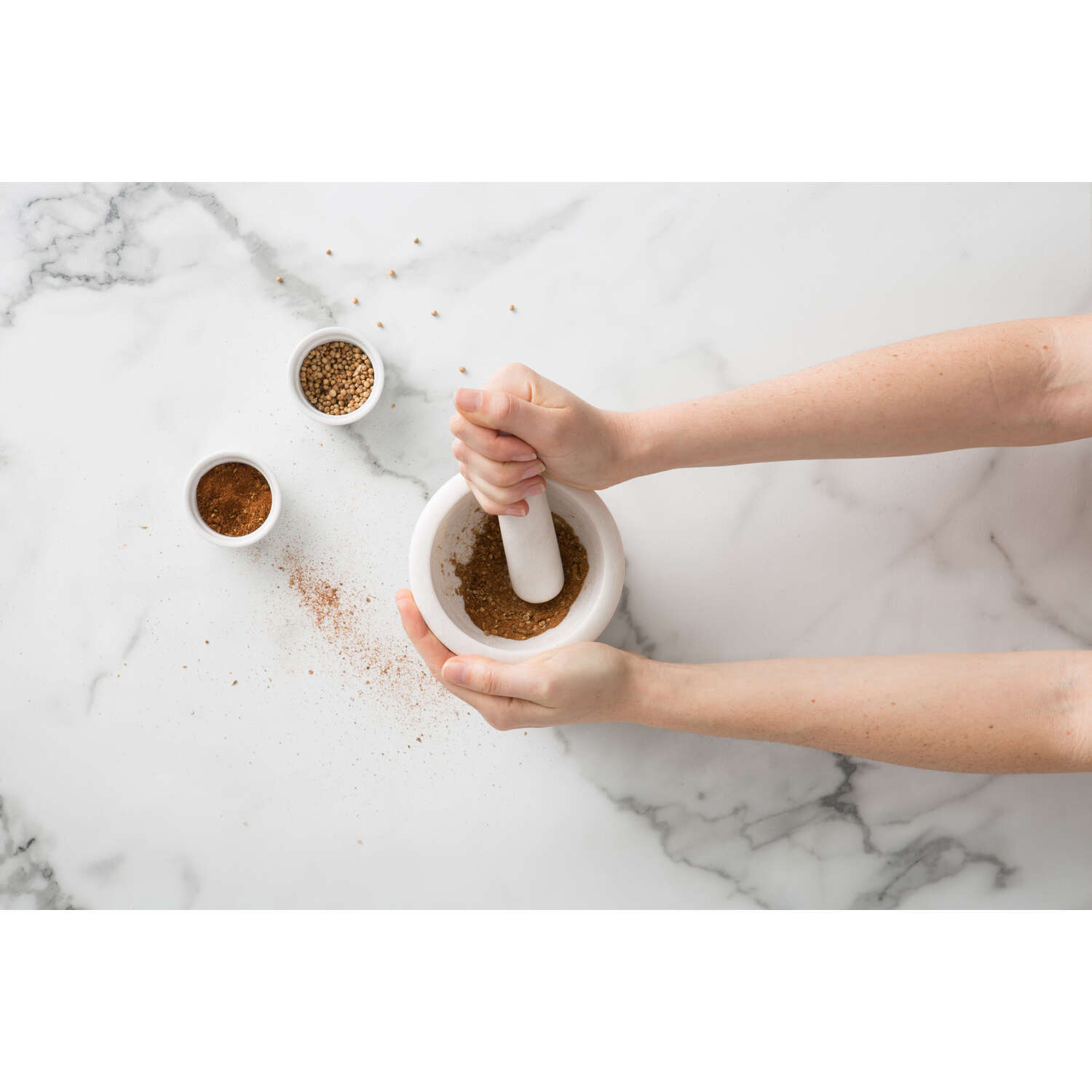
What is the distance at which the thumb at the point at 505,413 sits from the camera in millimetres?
1079

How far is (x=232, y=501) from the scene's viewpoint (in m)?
1.37

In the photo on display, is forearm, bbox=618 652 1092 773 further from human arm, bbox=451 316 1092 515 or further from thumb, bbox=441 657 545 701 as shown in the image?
human arm, bbox=451 316 1092 515

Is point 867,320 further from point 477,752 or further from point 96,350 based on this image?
point 96,350

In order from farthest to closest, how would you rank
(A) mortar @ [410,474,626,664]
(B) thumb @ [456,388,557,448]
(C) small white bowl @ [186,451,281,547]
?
(C) small white bowl @ [186,451,281,547], (A) mortar @ [410,474,626,664], (B) thumb @ [456,388,557,448]

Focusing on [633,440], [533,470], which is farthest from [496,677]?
[633,440]

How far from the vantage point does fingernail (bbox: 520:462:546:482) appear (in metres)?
1.13

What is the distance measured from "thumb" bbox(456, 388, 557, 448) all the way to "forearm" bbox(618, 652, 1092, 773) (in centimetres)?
39

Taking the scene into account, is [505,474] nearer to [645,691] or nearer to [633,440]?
[633,440]

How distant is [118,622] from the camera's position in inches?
55.5

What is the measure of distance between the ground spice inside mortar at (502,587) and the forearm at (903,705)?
16 cm

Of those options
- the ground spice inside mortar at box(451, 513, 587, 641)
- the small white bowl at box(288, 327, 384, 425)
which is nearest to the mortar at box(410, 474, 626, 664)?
the ground spice inside mortar at box(451, 513, 587, 641)

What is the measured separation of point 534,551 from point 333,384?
0.48 metres

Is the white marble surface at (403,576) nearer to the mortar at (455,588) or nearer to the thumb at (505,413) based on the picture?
the mortar at (455,588)

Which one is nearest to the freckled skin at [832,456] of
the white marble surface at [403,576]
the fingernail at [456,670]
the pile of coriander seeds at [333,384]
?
the fingernail at [456,670]
